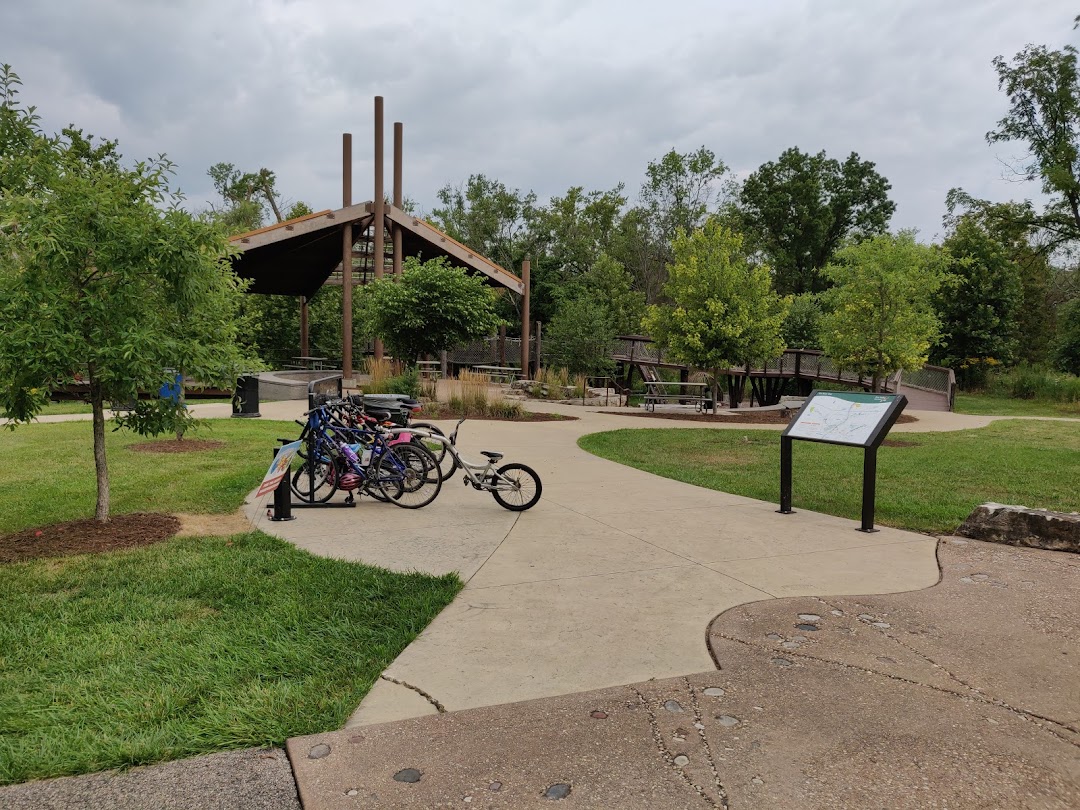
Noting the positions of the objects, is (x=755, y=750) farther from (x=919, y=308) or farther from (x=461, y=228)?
(x=461, y=228)

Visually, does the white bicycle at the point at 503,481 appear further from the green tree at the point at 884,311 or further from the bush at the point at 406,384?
the green tree at the point at 884,311

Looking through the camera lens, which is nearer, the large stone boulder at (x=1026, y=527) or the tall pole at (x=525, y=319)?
the large stone boulder at (x=1026, y=527)

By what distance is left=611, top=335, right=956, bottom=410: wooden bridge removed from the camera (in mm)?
29438

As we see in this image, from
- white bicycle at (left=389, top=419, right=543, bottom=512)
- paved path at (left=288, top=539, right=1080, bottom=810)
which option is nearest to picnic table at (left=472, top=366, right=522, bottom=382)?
white bicycle at (left=389, top=419, right=543, bottom=512)

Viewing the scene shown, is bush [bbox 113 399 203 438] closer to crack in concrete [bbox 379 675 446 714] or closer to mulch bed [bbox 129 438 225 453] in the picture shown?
crack in concrete [bbox 379 675 446 714]

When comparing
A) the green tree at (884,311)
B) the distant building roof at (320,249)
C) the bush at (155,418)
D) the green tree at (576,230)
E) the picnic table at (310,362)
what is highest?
the green tree at (576,230)

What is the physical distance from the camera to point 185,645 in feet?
13.2

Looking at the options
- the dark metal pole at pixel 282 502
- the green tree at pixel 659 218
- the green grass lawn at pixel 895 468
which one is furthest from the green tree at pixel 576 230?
the dark metal pole at pixel 282 502

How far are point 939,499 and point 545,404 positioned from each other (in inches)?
590

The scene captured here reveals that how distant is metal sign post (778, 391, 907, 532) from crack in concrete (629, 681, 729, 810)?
168 inches

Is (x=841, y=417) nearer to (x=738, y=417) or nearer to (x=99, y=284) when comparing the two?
(x=99, y=284)

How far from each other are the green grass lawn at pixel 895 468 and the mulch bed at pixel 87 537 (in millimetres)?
6210

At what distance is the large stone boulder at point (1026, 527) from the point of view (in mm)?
6348

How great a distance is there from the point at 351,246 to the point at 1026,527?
2449cm
